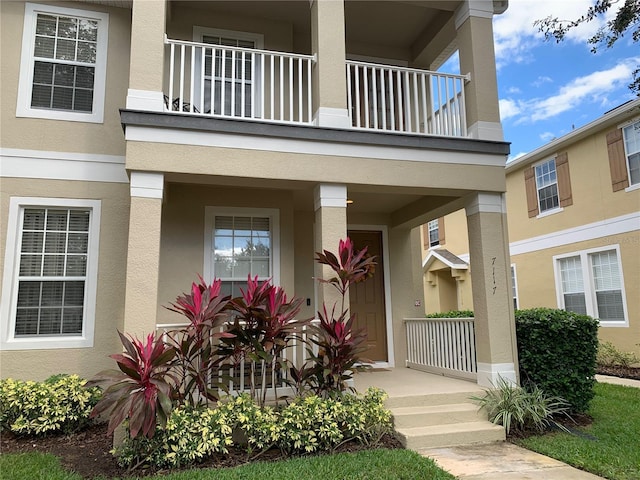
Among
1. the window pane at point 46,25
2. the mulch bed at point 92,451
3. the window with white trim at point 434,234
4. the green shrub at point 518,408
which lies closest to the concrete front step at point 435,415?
the green shrub at point 518,408

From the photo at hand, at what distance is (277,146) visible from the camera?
5773 millimetres

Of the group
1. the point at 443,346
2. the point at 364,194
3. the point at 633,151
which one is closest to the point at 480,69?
the point at 364,194

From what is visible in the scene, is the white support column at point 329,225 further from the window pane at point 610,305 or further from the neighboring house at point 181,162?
the window pane at point 610,305

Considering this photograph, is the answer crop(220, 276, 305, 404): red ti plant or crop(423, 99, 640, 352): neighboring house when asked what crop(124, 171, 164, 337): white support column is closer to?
crop(220, 276, 305, 404): red ti plant

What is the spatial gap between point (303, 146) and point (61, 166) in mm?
3354

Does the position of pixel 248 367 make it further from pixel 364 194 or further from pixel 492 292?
pixel 492 292

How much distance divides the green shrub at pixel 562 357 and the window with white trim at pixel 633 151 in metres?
5.31

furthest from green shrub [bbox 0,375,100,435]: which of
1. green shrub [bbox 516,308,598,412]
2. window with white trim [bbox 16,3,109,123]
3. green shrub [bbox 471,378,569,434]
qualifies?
green shrub [bbox 516,308,598,412]

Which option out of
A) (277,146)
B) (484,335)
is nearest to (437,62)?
(277,146)

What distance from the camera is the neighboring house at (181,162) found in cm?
554

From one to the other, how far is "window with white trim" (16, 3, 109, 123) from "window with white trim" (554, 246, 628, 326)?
10707 millimetres

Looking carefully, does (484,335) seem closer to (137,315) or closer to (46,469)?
(137,315)

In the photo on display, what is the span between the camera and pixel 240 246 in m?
7.16

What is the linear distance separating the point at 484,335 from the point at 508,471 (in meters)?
2.12
